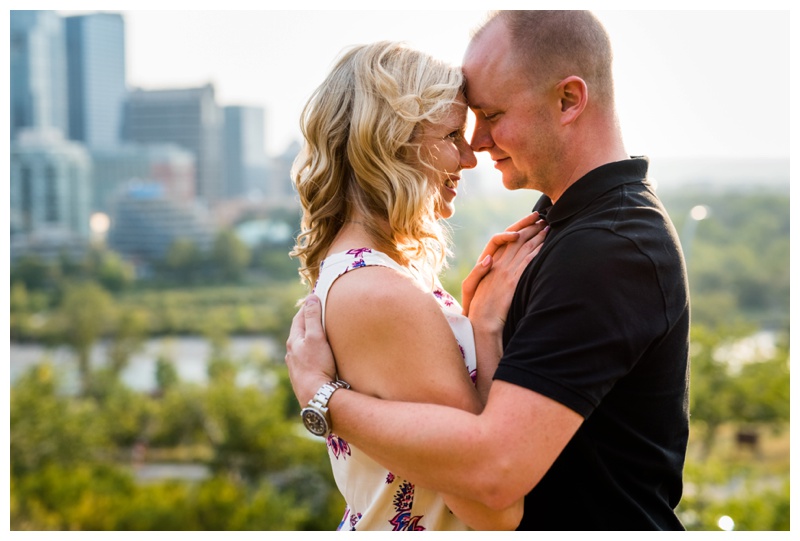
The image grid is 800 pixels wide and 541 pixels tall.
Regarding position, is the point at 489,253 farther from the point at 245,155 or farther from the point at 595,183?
the point at 245,155

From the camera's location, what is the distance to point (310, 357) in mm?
1878

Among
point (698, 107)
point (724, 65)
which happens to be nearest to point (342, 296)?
point (698, 107)

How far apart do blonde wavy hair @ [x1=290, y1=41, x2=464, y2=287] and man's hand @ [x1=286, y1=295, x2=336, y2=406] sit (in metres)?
0.24

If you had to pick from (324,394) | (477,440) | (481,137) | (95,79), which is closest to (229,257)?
(95,79)

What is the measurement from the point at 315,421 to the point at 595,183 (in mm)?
860

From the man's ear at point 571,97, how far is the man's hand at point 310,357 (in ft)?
2.52

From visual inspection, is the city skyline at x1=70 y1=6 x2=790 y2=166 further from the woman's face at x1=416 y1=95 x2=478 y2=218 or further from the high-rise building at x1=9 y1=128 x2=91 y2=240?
the woman's face at x1=416 y1=95 x2=478 y2=218

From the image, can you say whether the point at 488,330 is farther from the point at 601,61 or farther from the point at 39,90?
the point at 39,90

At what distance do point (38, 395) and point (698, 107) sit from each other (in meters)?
29.5

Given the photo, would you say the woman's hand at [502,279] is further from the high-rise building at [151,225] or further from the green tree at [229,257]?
the high-rise building at [151,225]

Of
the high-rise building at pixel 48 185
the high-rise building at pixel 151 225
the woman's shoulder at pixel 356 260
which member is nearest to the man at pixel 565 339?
the woman's shoulder at pixel 356 260

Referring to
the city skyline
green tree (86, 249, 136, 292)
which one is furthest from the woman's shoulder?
green tree (86, 249, 136, 292)

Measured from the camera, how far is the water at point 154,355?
38531mm

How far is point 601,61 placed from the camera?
2023 mm
